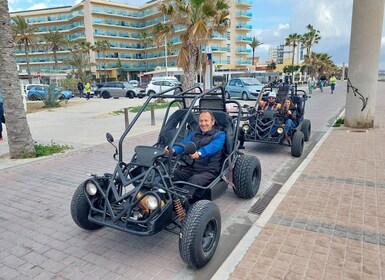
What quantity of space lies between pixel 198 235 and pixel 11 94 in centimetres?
591

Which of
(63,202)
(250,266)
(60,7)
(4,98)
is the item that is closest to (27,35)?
(60,7)

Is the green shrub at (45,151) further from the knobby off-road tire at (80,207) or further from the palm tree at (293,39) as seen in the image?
the palm tree at (293,39)

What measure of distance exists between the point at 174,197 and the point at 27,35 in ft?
153

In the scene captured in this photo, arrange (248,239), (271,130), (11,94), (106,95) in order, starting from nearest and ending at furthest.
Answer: (248,239) < (11,94) < (271,130) < (106,95)

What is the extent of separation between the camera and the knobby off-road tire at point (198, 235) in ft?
8.96

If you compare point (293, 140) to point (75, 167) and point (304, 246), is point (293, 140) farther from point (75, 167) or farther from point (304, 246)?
point (75, 167)

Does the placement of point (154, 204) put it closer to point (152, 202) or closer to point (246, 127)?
point (152, 202)

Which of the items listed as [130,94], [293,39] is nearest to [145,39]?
[293,39]

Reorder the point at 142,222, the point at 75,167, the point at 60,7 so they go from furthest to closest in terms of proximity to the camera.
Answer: the point at 60,7 < the point at 75,167 < the point at 142,222

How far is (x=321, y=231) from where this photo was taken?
345 centimetres

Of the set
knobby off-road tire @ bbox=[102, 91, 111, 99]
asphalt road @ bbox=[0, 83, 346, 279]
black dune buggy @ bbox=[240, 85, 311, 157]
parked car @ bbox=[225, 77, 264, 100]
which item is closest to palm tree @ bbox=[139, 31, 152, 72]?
knobby off-road tire @ bbox=[102, 91, 111, 99]

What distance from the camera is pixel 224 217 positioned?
157 inches

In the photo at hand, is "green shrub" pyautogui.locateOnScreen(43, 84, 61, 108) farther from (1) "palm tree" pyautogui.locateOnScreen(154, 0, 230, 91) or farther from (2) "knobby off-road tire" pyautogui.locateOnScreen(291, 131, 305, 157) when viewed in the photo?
(2) "knobby off-road tire" pyautogui.locateOnScreen(291, 131, 305, 157)

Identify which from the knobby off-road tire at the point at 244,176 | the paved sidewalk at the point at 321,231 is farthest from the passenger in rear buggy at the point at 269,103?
the knobby off-road tire at the point at 244,176
